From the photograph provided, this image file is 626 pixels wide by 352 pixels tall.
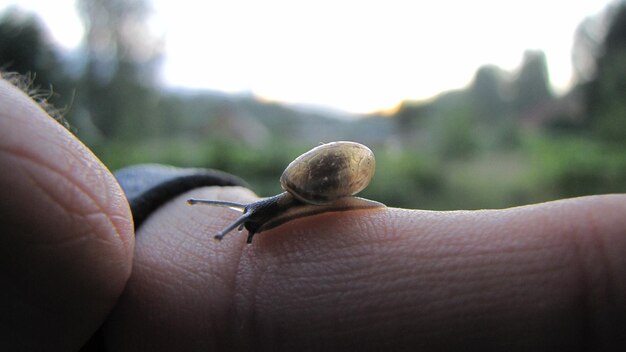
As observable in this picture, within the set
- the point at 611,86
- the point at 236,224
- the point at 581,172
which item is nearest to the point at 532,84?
the point at 611,86

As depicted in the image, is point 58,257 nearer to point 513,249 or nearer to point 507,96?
point 513,249

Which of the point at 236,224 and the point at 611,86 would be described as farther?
the point at 611,86

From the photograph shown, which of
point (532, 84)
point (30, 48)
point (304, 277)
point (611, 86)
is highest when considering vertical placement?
point (532, 84)

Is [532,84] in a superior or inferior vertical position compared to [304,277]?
superior

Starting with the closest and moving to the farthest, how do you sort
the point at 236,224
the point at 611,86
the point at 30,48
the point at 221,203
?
the point at 236,224
the point at 221,203
the point at 30,48
the point at 611,86

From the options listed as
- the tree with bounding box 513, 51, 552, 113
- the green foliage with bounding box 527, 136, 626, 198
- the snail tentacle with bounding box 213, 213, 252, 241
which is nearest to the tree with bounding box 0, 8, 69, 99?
the snail tentacle with bounding box 213, 213, 252, 241

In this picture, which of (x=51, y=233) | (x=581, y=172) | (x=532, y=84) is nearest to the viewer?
(x=51, y=233)

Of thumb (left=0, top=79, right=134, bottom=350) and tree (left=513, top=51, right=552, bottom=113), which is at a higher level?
tree (left=513, top=51, right=552, bottom=113)

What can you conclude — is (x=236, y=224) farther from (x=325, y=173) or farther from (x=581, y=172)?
(x=581, y=172)

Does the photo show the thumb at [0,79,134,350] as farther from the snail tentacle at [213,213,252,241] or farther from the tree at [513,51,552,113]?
the tree at [513,51,552,113]
